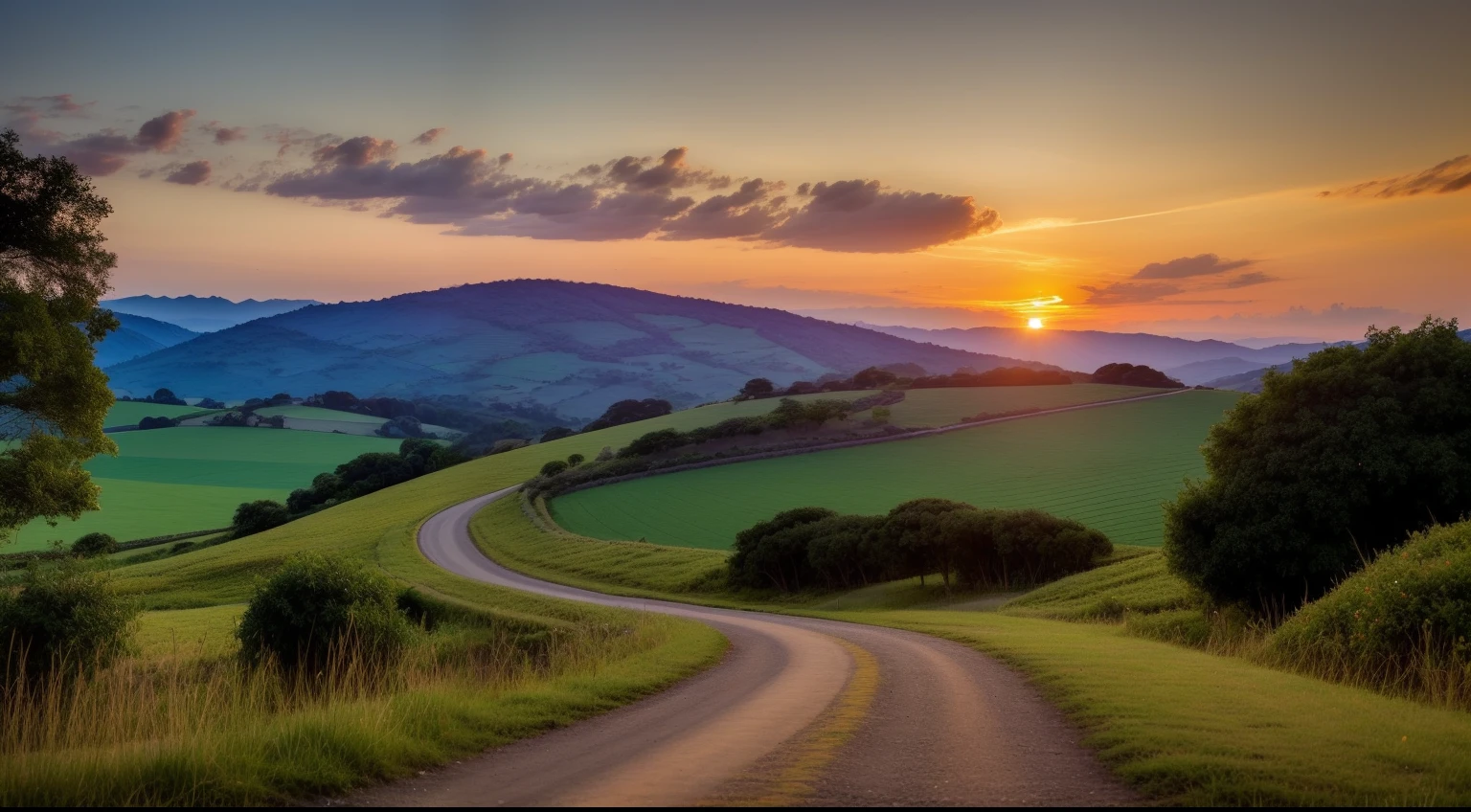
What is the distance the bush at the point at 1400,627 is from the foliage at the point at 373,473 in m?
113

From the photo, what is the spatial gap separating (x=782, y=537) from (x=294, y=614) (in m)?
31.3

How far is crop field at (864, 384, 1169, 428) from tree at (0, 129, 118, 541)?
91556mm

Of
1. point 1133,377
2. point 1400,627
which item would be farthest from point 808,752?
point 1133,377

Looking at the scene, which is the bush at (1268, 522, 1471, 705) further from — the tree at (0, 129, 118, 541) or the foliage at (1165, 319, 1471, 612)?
the tree at (0, 129, 118, 541)

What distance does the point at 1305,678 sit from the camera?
14953 millimetres

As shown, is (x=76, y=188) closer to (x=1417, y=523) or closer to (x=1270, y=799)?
(x=1270, y=799)

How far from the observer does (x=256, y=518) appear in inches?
3858

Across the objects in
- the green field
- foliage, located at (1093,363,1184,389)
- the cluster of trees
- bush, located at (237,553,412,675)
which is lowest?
the cluster of trees

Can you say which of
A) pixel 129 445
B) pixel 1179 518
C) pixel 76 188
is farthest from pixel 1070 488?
pixel 129 445

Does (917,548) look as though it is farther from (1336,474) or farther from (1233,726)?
(1233,726)

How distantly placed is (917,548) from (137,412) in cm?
17158

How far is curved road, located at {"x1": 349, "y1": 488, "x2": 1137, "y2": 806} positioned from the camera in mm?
8734

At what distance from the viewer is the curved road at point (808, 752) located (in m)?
8.73

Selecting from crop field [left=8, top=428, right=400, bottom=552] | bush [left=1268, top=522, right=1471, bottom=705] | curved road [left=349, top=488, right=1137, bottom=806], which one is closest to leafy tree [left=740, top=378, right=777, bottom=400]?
crop field [left=8, top=428, right=400, bottom=552]
